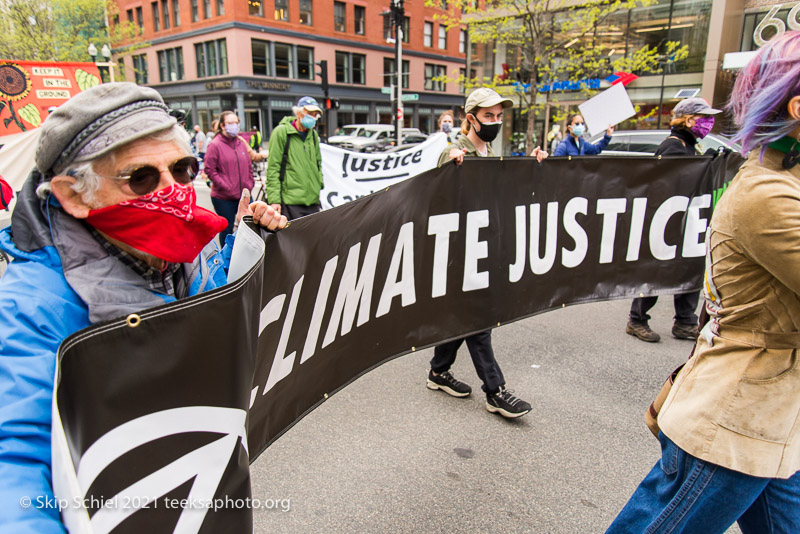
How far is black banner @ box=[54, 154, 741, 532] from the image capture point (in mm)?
967

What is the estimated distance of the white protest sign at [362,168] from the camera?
714 centimetres

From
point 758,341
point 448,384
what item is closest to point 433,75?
point 448,384

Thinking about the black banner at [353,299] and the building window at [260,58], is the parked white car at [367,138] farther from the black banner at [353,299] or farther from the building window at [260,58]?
the black banner at [353,299]

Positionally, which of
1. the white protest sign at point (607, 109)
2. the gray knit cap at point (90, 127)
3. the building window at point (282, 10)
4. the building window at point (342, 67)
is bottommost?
the gray knit cap at point (90, 127)

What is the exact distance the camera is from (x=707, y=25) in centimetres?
2358

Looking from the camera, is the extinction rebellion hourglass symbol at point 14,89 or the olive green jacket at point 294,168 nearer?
the olive green jacket at point 294,168

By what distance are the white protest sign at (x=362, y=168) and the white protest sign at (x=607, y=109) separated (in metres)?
2.49

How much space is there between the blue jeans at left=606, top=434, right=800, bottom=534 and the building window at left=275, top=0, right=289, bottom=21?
40483mm

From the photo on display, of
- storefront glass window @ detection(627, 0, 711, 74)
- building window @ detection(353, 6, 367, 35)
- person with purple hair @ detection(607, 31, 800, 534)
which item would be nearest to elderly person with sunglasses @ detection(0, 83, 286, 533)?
person with purple hair @ detection(607, 31, 800, 534)

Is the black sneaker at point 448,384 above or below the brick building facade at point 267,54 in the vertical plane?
below

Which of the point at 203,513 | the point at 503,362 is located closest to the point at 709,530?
the point at 203,513

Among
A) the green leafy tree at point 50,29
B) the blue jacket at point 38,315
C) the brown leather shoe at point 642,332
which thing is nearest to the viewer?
the blue jacket at point 38,315

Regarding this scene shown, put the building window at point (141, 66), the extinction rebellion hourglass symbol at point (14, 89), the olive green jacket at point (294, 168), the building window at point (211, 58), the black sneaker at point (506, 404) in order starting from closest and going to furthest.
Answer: the black sneaker at point (506, 404)
the olive green jacket at point (294, 168)
the extinction rebellion hourglass symbol at point (14, 89)
the building window at point (211, 58)
the building window at point (141, 66)

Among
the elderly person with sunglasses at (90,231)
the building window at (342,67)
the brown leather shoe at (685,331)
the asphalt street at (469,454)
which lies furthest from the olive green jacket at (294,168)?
the building window at (342,67)
